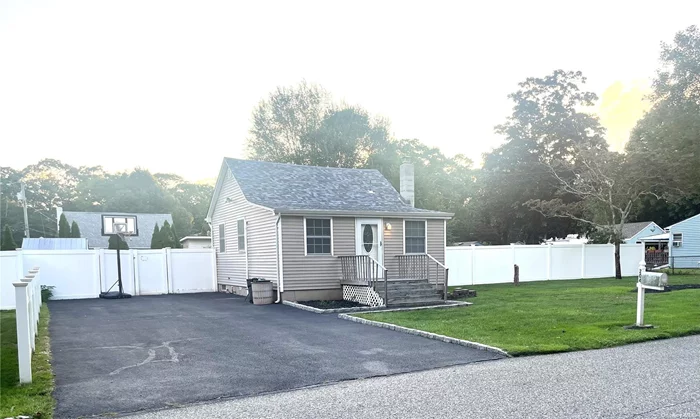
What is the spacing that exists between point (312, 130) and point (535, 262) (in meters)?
22.9

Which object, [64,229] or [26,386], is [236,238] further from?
[64,229]

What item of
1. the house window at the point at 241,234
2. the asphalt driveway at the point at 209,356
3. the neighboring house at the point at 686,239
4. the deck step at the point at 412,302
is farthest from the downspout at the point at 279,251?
the neighboring house at the point at 686,239

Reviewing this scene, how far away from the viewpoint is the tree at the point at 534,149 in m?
29.2

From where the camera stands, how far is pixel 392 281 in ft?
46.1

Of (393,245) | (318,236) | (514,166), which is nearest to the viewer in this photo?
(318,236)

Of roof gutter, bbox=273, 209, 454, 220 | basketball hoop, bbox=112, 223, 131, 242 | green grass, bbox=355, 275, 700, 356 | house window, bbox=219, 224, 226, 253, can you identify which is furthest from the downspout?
basketball hoop, bbox=112, 223, 131, 242

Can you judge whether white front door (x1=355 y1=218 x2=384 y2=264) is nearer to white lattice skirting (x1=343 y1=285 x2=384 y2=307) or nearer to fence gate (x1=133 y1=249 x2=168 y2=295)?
white lattice skirting (x1=343 y1=285 x2=384 y2=307)

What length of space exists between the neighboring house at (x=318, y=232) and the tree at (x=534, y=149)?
13222mm

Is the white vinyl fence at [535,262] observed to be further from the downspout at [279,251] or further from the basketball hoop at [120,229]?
the basketball hoop at [120,229]

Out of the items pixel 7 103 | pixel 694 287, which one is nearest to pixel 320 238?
pixel 7 103

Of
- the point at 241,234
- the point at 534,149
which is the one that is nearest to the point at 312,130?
the point at 534,149

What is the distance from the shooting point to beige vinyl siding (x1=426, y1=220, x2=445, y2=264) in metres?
16.7

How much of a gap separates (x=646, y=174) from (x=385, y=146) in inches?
874

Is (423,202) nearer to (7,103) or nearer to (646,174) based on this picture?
(646,174)
